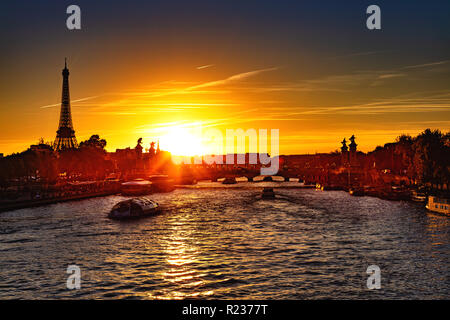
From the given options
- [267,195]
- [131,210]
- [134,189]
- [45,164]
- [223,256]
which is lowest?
[267,195]

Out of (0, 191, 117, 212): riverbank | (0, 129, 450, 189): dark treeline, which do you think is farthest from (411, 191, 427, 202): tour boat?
(0, 191, 117, 212): riverbank

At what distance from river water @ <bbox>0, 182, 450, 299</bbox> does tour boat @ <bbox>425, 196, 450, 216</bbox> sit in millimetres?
3809

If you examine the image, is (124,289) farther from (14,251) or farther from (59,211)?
(59,211)

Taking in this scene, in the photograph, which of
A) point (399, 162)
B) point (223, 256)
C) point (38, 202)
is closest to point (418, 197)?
point (399, 162)

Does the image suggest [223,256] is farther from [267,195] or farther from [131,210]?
[267,195]

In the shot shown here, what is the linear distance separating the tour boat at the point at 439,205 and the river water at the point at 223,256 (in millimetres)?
3809

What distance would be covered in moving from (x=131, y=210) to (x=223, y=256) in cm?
3770

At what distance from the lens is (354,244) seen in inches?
2015

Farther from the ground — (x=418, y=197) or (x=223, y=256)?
(x=418, y=197)

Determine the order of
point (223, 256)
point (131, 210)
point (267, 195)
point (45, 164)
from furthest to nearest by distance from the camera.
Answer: point (45, 164) → point (267, 195) → point (131, 210) → point (223, 256)

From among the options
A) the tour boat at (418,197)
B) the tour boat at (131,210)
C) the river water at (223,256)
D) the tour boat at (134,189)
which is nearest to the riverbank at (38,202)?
the river water at (223,256)

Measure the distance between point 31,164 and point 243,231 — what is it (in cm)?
9630

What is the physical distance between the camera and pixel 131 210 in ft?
255
